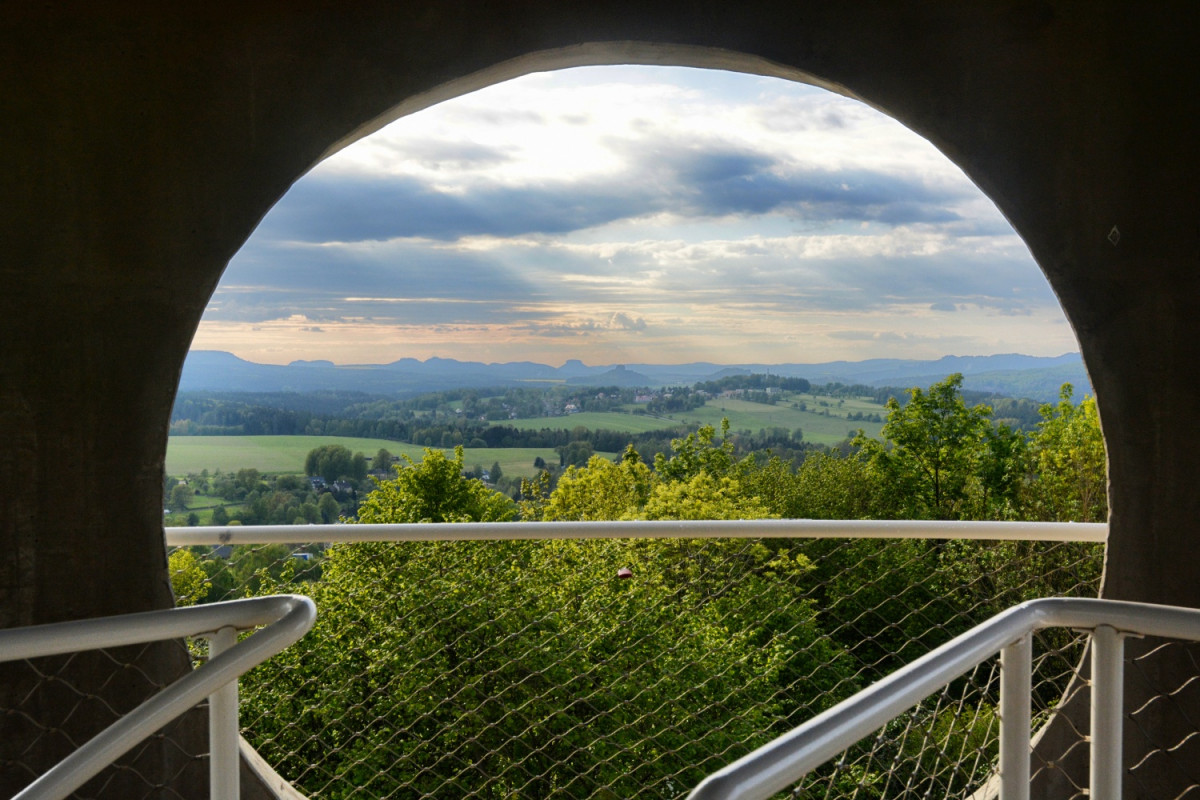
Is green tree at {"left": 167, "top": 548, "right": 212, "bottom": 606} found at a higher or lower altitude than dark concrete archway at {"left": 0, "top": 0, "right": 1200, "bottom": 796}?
lower

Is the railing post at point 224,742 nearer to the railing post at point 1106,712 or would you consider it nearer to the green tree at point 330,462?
the railing post at point 1106,712

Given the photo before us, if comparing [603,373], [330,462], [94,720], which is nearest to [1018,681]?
[94,720]

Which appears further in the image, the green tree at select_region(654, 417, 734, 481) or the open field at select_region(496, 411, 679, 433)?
the open field at select_region(496, 411, 679, 433)

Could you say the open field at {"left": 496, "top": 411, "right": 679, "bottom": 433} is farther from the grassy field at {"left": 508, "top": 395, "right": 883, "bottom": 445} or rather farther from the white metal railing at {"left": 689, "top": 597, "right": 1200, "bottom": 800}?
the white metal railing at {"left": 689, "top": 597, "right": 1200, "bottom": 800}

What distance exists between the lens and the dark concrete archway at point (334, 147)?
1.81m

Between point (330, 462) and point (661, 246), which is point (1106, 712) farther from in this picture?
point (661, 246)

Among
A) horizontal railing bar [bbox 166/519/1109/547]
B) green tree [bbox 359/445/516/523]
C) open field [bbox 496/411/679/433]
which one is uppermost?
horizontal railing bar [bbox 166/519/1109/547]

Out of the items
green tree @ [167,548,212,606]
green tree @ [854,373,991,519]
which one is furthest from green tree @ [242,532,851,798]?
green tree @ [854,373,991,519]

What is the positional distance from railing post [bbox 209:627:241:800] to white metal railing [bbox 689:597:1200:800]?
0.53 m

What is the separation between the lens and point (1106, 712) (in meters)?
0.77

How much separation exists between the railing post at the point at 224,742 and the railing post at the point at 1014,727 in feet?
2.30

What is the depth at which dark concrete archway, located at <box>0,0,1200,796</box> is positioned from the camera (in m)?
1.81

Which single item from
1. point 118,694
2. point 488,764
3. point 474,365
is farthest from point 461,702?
point 474,365

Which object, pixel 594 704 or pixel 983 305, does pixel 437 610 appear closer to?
pixel 594 704
